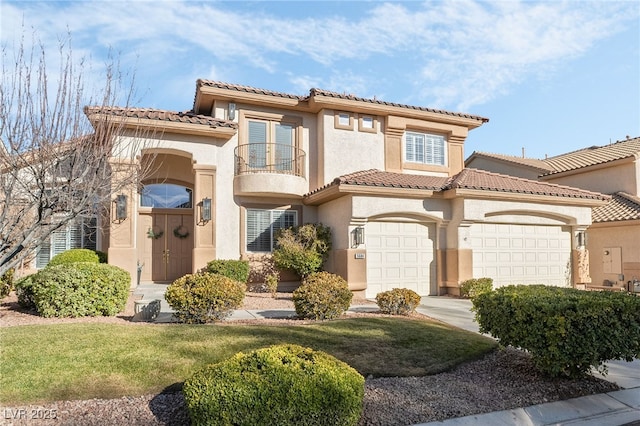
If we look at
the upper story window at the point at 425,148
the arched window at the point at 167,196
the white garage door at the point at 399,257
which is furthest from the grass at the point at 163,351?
the upper story window at the point at 425,148

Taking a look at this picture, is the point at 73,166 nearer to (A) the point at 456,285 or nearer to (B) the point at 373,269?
(B) the point at 373,269

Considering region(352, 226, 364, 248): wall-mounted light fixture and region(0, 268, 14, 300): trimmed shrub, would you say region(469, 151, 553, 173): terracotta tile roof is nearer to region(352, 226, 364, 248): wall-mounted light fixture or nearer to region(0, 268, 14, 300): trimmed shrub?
region(352, 226, 364, 248): wall-mounted light fixture

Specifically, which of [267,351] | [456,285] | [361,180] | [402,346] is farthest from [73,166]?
[456,285]

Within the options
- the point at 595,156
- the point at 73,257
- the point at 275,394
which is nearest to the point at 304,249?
the point at 73,257

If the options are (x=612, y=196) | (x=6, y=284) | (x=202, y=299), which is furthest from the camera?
(x=612, y=196)

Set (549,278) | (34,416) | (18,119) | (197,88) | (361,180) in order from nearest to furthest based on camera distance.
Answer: (34,416) → (18,119) → (361,180) → (197,88) → (549,278)

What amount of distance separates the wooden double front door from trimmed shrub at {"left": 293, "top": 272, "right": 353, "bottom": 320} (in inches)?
332

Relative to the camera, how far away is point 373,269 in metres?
14.5

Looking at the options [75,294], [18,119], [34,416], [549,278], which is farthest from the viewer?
[549,278]

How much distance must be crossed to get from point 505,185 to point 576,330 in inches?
452

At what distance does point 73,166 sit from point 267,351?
372cm

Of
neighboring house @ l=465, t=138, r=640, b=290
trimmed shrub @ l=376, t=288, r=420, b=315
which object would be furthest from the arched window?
neighboring house @ l=465, t=138, r=640, b=290

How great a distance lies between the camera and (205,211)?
48.8 feet

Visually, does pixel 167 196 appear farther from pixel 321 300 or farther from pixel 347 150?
pixel 321 300
